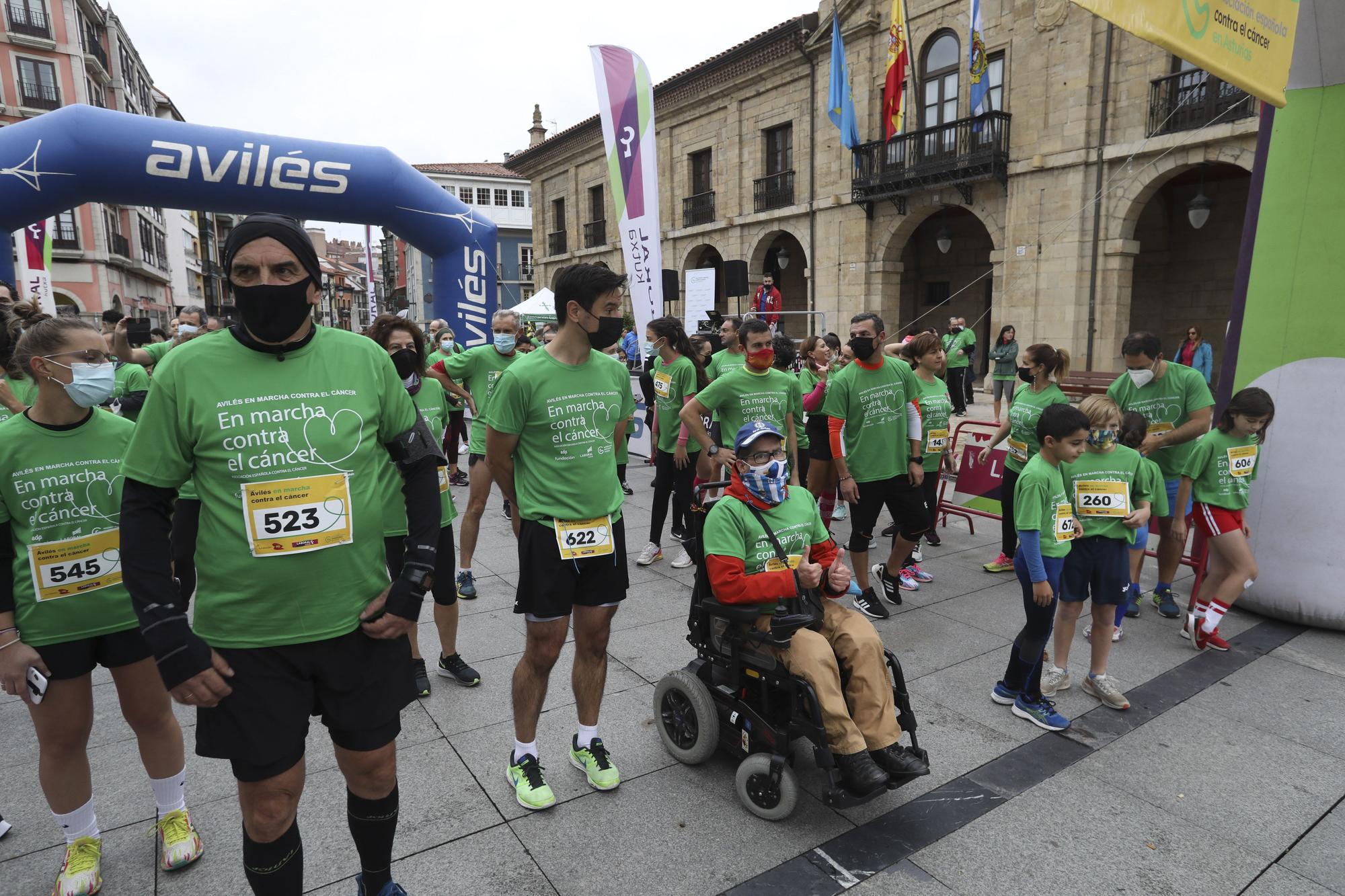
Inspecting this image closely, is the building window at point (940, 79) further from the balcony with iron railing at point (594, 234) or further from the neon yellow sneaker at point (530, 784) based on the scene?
the neon yellow sneaker at point (530, 784)

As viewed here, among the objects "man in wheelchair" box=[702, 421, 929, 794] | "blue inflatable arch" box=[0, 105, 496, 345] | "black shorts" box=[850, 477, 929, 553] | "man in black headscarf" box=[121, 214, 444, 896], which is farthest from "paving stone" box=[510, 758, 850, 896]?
"blue inflatable arch" box=[0, 105, 496, 345]

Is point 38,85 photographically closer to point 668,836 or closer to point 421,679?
point 421,679

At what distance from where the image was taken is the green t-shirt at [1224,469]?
15.2 feet

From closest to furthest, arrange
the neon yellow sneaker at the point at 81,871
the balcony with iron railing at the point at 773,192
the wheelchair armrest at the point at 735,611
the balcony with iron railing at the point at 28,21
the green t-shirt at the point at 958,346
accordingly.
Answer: the neon yellow sneaker at the point at 81,871, the wheelchair armrest at the point at 735,611, the green t-shirt at the point at 958,346, the balcony with iron railing at the point at 773,192, the balcony with iron railing at the point at 28,21

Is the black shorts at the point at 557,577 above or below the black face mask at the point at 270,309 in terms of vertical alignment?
below

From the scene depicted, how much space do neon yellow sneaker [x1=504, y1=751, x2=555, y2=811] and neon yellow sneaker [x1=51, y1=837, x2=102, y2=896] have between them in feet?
4.62

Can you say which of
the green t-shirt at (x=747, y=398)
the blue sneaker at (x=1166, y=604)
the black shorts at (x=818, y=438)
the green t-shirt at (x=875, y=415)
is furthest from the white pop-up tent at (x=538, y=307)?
the blue sneaker at (x=1166, y=604)

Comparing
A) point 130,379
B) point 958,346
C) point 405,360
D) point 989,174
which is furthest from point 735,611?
point 989,174

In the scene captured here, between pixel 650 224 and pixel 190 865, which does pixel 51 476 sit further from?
pixel 650 224

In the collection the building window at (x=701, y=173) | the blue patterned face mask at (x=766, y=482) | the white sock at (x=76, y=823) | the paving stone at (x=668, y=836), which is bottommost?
the paving stone at (x=668, y=836)

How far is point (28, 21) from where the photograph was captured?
35031 millimetres

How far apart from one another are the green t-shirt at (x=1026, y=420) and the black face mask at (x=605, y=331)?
3.41 meters

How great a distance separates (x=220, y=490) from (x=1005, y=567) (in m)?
Result: 5.75

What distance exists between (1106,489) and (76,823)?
15.0 feet
